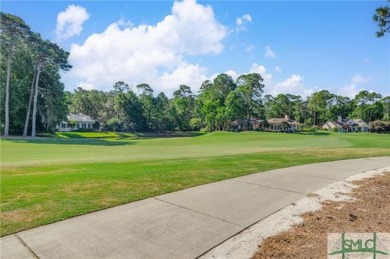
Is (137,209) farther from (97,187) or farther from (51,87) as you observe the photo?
(51,87)

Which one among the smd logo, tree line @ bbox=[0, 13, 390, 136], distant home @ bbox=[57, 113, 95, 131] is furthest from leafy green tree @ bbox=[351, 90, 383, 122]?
the smd logo

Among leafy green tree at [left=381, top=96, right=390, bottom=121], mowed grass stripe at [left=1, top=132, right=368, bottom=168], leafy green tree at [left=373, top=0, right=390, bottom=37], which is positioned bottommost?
mowed grass stripe at [left=1, top=132, right=368, bottom=168]

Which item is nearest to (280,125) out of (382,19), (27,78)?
(27,78)

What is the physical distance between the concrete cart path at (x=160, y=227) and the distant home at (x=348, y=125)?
86.8 meters

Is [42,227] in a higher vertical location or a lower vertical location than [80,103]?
lower

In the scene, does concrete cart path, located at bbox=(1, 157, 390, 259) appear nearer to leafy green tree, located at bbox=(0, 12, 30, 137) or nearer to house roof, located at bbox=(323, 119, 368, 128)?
leafy green tree, located at bbox=(0, 12, 30, 137)

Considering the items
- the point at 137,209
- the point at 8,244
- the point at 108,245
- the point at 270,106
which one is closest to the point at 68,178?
the point at 137,209

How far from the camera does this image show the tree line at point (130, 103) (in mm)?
39875

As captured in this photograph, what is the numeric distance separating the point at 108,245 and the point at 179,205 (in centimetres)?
191

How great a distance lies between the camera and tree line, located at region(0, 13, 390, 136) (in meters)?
39.9

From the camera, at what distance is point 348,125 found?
86312mm

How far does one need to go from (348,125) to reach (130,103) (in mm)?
64880

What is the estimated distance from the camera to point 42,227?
13.5ft

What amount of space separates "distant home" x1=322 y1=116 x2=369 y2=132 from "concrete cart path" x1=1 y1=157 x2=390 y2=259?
86832mm
